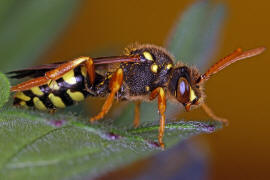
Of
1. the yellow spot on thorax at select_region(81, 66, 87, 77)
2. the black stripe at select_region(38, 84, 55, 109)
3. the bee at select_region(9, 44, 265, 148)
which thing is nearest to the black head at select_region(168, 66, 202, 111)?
the bee at select_region(9, 44, 265, 148)

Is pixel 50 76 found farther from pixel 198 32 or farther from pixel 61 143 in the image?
pixel 198 32

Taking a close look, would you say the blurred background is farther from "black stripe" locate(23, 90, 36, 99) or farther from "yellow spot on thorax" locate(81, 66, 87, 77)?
"black stripe" locate(23, 90, 36, 99)

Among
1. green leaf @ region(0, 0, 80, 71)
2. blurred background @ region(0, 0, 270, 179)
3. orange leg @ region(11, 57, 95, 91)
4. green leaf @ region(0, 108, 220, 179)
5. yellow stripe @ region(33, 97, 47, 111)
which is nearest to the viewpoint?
green leaf @ region(0, 108, 220, 179)

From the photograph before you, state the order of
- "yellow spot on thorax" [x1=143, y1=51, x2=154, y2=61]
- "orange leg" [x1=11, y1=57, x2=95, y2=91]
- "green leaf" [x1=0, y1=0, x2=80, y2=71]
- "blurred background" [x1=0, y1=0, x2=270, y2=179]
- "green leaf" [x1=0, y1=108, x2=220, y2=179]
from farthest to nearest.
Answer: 1. "blurred background" [x1=0, y1=0, x2=270, y2=179]
2. "green leaf" [x1=0, y1=0, x2=80, y2=71]
3. "yellow spot on thorax" [x1=143, y1=51, x2=154, y2=61]
4. "orange leg" [x1=11, y1=57, x2=95, y2=91]
5. "green leaf" [x1=0, y1=108, x2=220, y2=179]

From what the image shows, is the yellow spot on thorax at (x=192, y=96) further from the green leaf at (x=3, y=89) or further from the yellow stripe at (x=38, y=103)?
the green leaf at (x=3, y=89)

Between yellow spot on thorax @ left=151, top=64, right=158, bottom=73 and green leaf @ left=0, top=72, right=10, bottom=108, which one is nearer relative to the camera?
green leaf @ left=0, top=72, right=10, bottom=108

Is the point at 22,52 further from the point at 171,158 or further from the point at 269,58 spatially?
the point at 269,58

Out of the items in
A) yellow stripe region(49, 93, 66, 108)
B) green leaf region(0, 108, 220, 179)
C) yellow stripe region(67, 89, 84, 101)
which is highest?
yellow stripe region(67, 89, 84, 101)
